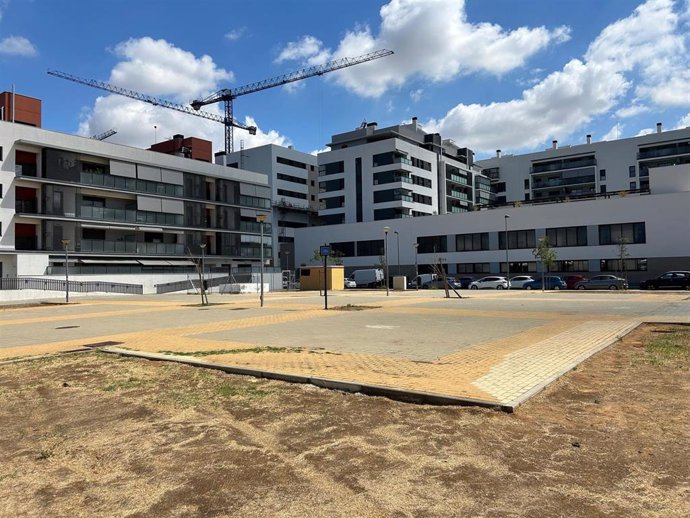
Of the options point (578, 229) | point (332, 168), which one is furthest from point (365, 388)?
point (332, 168)

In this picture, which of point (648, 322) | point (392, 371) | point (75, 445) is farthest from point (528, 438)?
point (648, 322)

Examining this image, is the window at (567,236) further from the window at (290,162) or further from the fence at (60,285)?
the window at (290,162)

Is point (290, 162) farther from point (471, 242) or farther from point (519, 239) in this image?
point (519, 239)

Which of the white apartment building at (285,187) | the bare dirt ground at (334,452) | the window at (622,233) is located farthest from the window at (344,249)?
the bare dirt ground at (334,452)

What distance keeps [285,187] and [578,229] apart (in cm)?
5181

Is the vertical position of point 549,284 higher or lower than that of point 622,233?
lower

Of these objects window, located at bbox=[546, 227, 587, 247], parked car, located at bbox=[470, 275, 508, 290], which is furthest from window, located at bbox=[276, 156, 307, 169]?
parked car, located at bbox=[470, 275, 508, 290]

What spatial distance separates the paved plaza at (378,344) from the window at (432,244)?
171 ft

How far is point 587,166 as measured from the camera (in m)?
98.8

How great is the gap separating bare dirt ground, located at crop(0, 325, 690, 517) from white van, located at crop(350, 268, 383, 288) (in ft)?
191

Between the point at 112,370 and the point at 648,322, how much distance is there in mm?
15022

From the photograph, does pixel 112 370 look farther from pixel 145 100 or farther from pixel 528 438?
pixel 145 100

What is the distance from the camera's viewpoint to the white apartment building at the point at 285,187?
90875mm

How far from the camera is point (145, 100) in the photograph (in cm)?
10975
